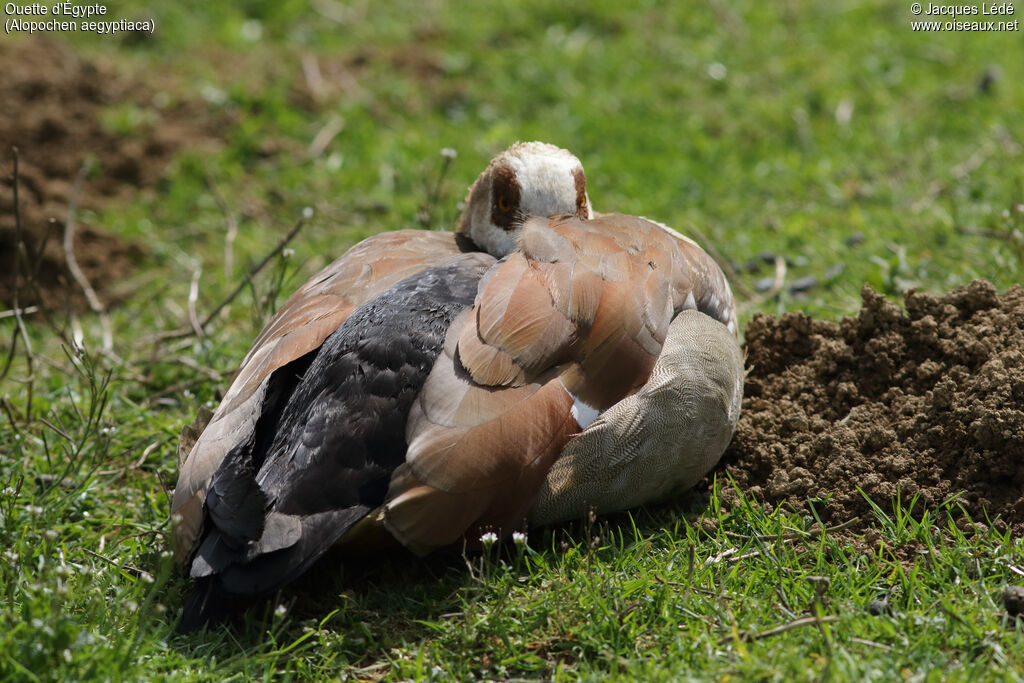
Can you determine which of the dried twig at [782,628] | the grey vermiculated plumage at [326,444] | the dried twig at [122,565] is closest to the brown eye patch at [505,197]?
the grey vermiculated plumage at [326,444]

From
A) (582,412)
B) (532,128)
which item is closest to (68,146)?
(532,128)

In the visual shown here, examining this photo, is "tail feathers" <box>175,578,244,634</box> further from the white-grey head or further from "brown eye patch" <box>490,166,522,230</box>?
"brown eye patch" <box>490,166,522,230</box>

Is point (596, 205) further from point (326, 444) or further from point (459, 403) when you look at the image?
point (326, 444)

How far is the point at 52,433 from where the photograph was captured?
5016 millimetres

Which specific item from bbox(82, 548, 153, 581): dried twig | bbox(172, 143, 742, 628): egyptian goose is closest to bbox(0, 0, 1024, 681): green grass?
bbox(82, 548, 153, 581): dried twig

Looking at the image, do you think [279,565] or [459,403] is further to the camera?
[459,403]

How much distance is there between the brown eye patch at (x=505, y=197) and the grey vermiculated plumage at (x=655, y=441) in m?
1.08

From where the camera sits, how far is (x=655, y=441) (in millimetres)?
4027

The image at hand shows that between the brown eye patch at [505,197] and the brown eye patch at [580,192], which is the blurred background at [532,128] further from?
the brown eye patch at [580,192]

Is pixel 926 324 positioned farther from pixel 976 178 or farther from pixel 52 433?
pixel 52 433

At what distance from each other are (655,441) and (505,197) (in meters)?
1.48

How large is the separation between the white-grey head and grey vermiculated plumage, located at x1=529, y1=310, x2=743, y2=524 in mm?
976

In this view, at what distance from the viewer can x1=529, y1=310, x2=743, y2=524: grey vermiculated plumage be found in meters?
3.96

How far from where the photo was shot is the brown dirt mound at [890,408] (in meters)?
4.02
